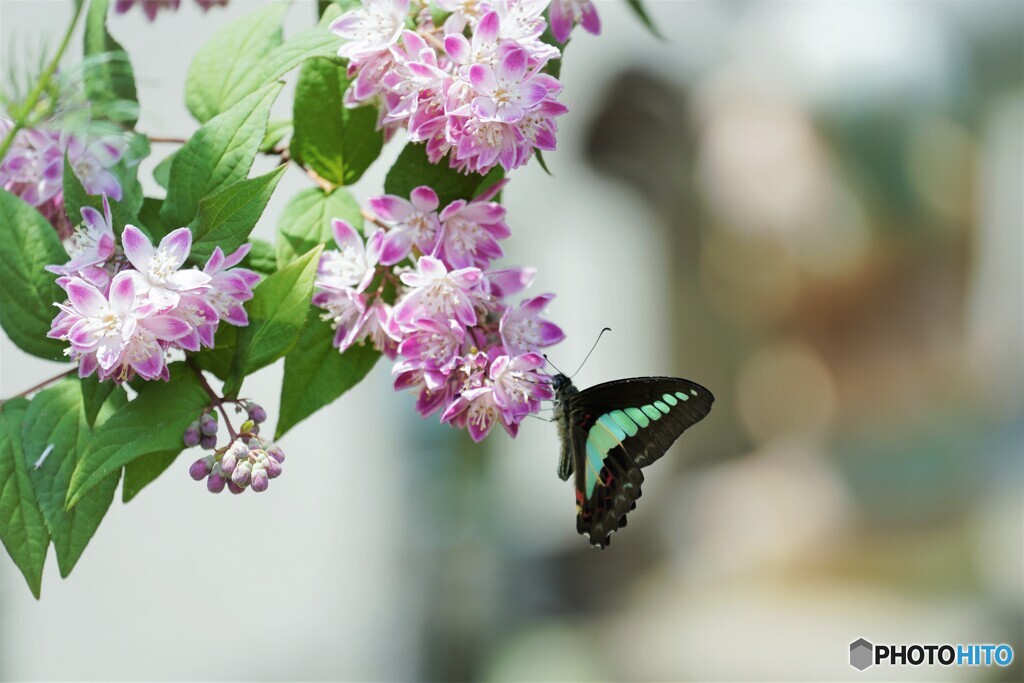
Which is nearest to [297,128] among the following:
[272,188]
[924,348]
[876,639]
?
[272,188]

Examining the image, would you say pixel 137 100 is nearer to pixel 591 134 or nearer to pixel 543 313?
pixel 543 313

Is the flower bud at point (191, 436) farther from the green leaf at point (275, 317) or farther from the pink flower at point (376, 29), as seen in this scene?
the pink flower at point (376, 29)

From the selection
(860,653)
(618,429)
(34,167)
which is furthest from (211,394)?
(860,653)

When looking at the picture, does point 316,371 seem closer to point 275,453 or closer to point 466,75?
point 275,453

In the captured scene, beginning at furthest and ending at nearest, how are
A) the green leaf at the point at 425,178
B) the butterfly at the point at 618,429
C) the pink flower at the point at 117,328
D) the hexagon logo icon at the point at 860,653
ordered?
the hexagon logo icon at the point at 860,653
the butterfly at the point at 618,429
the green leaf at the point at 425,178
the pink flower at the point at 117,328

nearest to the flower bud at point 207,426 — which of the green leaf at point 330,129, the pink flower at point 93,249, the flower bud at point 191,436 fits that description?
the flower bud at point 191,436

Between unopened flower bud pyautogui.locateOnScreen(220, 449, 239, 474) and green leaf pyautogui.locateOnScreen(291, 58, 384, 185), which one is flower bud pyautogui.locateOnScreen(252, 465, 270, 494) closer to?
unopened flower bud pyautogui.locateOnScreen(220, 449, 239, 474)
